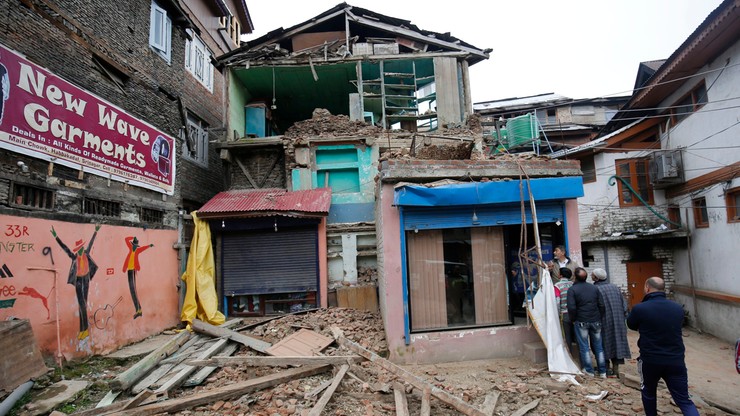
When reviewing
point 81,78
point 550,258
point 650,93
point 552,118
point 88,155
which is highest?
point 552,118

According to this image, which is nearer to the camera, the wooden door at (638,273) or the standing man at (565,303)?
the standing man at (565,303)

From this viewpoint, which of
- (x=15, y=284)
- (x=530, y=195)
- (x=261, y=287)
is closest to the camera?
(x=15, y=284)

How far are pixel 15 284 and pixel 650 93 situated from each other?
18367 mm

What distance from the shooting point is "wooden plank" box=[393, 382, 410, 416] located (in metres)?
4.80

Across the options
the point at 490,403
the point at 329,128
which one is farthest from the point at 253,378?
the point at 329,128

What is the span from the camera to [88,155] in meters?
7.49

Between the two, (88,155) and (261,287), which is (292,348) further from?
(88,155)

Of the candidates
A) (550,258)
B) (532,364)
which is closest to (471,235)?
(550,258)

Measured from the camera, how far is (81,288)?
23.3ft

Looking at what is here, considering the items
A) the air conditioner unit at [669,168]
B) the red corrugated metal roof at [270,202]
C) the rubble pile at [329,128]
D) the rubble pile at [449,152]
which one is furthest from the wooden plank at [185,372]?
the air conditioner unit at [669,168]

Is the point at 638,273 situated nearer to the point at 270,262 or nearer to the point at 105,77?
the point at 270,262

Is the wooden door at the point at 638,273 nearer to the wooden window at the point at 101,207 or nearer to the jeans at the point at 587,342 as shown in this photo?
the jeans at the point at 587,342

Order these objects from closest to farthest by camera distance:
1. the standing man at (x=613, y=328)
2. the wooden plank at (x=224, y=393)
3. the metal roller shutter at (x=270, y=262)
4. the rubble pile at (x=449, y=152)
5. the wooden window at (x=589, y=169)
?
the wooden plank at (x=224, y=393)
the standing man at (x=613, y=328)
the rubble pile at (x=449, y=152)
the metal roller shutter at (x=270, y=262)
the wooden window at (x=589, y=169)

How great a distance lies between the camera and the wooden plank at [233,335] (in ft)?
24.4
